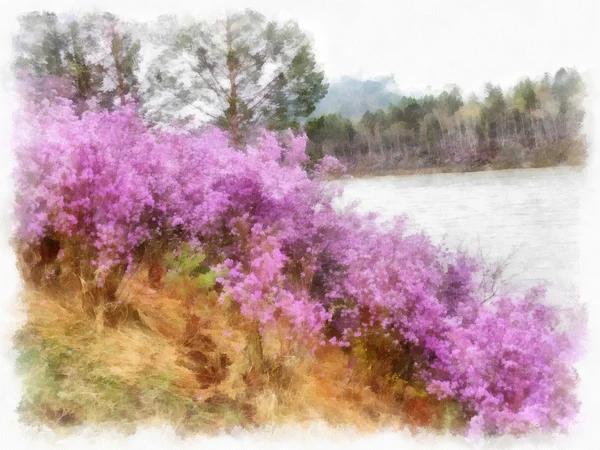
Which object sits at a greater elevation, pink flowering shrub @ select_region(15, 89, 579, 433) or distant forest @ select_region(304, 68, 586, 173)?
distant forest @ select_region(304, 68, 586, 173)

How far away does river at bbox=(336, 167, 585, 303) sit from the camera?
3.14 meters

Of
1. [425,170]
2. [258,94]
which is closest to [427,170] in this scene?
[425,170]

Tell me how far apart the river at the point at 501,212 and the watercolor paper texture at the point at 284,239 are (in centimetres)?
1

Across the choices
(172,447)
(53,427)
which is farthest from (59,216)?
(172,447)

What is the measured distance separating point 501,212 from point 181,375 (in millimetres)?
2371

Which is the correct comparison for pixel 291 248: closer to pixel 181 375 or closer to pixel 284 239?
pixel 284 239

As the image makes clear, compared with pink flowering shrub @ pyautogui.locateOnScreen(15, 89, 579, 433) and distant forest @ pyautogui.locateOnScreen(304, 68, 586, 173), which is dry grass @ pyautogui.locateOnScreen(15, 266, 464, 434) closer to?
pink flowering shrub @ pyautogui.locateOnScreen(15, 89, 579, 433)

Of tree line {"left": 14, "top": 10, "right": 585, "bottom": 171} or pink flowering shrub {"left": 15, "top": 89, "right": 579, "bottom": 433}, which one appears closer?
pink flowering shrub {"left": 15, "top": 89, "right": 579, "bottom": 433}

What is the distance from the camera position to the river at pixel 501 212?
3143 millimetres

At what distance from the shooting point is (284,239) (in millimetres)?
3455

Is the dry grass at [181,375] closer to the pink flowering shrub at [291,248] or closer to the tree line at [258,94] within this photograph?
the pink flowering shrub at [291,248]

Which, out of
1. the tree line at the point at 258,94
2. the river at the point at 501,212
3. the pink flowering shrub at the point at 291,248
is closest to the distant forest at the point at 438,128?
the tree line at the point at 258,94

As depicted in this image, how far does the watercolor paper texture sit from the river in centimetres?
1

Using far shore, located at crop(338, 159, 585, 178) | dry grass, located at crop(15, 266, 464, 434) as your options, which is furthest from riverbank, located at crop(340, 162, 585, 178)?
dry grass, located at crop(15, 266, 464, 434)
